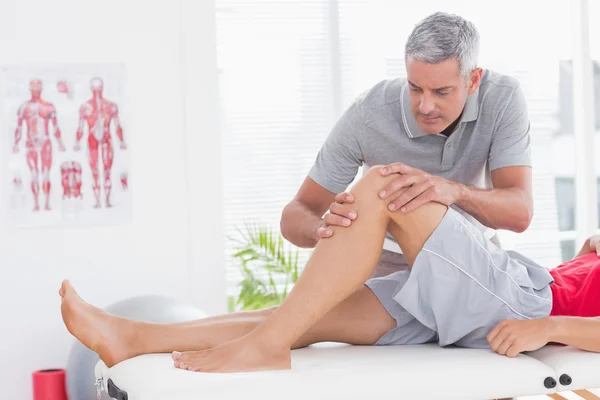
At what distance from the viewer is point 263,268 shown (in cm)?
396

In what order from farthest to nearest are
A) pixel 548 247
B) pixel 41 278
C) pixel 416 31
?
pixel 548 247
pixel 41 278
pixel 416 31

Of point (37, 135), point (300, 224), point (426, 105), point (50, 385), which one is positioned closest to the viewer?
point (426, 105)

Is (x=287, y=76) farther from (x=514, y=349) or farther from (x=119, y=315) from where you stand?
(x=514, y=349)

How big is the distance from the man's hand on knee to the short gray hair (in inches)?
17.8

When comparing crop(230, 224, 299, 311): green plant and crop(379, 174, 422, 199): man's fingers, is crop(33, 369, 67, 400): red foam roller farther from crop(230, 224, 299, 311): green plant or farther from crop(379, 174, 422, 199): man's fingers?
crop(379, 174, 422, 199): man's fingers

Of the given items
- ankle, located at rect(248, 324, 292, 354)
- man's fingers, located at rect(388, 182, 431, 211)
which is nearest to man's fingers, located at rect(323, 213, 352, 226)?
man's fingers, located at rect(388, 182, 431, 211)

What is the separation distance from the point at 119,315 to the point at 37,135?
3.42ft

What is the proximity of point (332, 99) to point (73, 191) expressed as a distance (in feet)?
4.32

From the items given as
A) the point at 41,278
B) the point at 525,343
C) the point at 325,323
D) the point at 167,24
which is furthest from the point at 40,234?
the point at 525,343

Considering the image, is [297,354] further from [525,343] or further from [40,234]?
[40,234]

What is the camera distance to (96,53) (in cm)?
378

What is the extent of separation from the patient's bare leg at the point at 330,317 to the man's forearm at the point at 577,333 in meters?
0.36

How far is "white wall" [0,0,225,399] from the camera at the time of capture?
3.72 meters

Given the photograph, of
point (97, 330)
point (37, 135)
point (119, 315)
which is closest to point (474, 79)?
point (97, 330)
